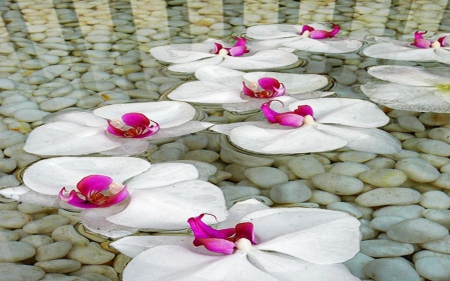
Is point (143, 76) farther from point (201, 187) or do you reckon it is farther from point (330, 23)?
point (330, 23)

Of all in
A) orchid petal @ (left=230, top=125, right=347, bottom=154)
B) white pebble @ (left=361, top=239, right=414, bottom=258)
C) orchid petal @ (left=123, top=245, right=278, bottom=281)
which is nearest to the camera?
orchid petal @ (left=123, top=245, right=278, bottom=281)

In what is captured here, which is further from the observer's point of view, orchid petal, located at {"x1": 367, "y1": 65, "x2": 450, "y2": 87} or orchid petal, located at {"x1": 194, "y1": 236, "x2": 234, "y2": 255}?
orchid petal, located at {"x1": 367, "y1": 65, "x2": 450, "y2": 87}

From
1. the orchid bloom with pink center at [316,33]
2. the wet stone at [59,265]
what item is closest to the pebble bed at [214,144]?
the wet stone at [59,265]

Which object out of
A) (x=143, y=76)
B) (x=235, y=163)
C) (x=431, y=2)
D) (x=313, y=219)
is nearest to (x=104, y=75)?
(x=143, y=76)

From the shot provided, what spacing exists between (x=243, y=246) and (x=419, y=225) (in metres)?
0.28

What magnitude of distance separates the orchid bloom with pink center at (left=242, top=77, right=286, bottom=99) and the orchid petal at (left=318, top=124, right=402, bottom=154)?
184 millimetres

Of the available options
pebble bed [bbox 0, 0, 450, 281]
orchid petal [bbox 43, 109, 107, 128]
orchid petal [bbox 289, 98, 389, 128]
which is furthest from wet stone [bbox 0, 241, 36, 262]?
orchid petal [bbox 289, 98, 389, 128]

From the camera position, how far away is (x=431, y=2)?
1.95 m

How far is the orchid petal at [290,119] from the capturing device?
1.01m

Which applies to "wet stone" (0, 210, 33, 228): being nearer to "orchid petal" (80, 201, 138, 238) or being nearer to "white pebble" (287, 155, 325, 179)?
"orchid petal" (80, 201, 138, 238)

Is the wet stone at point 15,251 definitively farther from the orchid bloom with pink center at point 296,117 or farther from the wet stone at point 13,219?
the orchid bloom with pink center at point 296,117

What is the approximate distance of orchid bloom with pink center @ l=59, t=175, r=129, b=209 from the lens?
2.64 ft

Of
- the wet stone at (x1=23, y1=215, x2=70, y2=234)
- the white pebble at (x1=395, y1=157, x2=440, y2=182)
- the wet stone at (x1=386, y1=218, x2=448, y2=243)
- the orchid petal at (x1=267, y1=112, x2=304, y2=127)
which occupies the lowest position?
the white pebble at (x1=395, y1=157, x2=440, y2=182)

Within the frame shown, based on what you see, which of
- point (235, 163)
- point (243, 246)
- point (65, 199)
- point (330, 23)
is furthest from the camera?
point (330, 23)
